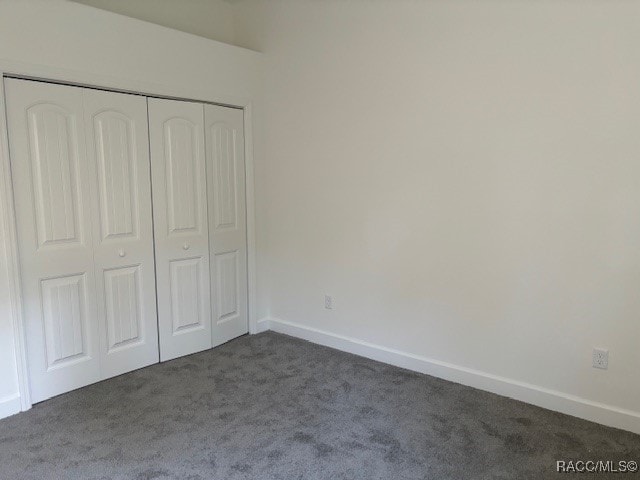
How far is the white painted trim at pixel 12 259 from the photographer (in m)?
2.50

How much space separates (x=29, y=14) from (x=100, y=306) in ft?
5.82

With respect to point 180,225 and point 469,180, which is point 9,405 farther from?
point 469,180

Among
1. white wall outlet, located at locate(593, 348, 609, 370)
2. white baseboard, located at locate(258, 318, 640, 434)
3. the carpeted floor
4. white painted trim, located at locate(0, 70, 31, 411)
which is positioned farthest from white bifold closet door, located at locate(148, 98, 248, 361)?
white wall outlet, located at locate(593, 348, 609, 370)

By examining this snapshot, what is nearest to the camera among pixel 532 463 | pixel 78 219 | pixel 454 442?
pixel 532 463

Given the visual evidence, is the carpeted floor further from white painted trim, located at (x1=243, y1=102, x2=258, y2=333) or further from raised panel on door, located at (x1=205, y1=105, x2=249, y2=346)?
white painted trim, located at (x1=243, y1=102, x2=258, y2=333)

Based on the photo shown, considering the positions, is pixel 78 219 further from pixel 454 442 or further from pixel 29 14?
pixel 454 442

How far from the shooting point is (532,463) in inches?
86.6

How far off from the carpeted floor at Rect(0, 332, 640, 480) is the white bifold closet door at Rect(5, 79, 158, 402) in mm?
238

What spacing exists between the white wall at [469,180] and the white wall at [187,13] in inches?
11.0

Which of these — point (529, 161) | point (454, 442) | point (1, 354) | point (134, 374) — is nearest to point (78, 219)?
point (1, 354)

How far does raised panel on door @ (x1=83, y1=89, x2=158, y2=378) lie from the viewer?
9.74 feet

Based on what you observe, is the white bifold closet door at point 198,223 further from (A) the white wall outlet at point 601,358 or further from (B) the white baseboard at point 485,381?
(A) the white wall outlet at point 601,358

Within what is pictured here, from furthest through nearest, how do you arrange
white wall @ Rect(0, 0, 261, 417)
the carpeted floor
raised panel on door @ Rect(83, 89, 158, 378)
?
raised panel on door @ Rect(83, 89, 158, 378) → white wall @ Rect(0, 0, 261, 417) → the carpeted floor

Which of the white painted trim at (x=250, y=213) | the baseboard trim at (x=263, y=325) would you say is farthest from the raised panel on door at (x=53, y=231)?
the baseboard trim at (x=263, y=325)
